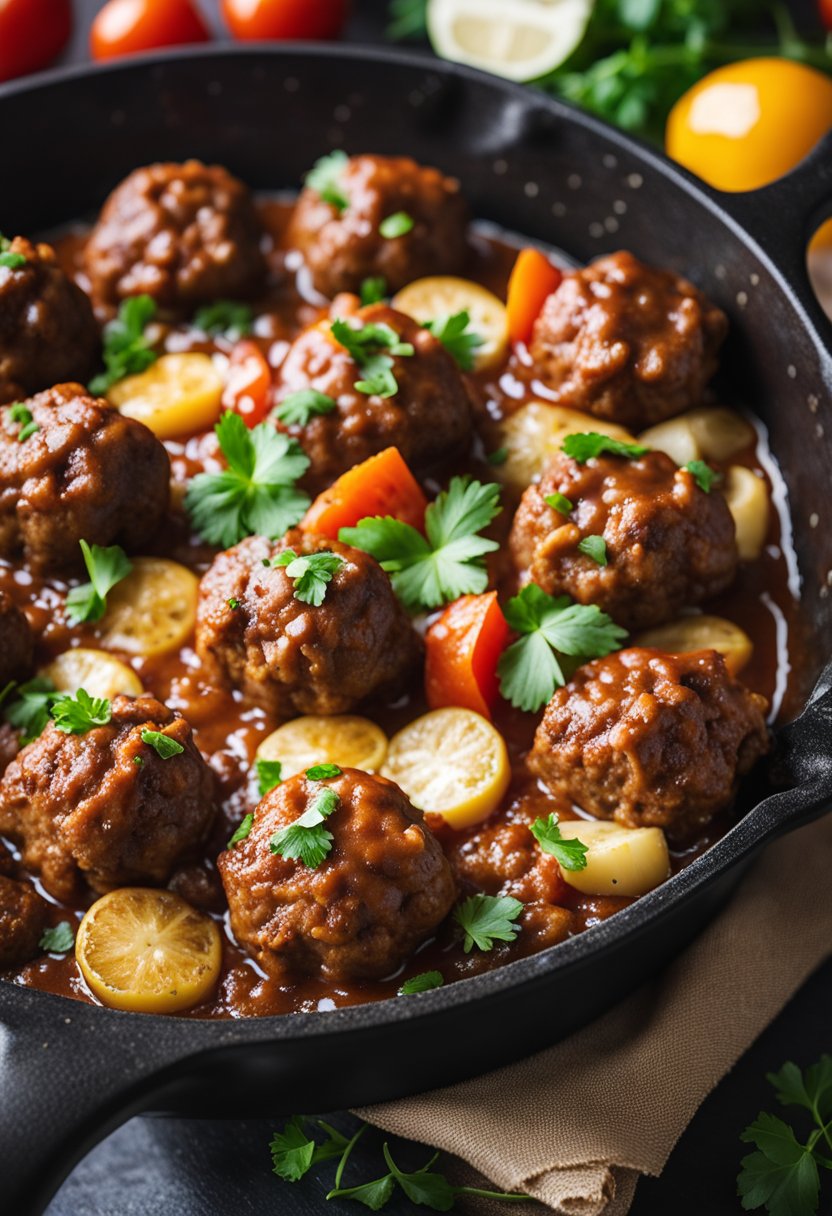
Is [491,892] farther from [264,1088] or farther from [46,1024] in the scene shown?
[46,1024]

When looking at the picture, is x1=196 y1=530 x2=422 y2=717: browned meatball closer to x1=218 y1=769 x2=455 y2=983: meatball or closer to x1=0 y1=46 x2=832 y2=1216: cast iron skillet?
x1=218 y1=769 x2=455 y2=983: meatball

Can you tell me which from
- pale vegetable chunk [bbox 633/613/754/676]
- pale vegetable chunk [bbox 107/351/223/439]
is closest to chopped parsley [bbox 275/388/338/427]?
pale vegetable chunk [bbox 107/351/223/439]

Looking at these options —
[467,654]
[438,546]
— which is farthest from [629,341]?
[467,654]

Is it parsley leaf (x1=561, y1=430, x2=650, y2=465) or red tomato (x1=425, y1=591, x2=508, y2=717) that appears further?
parsley leaf (x1=561, y1=430, x2=650, y2=465)

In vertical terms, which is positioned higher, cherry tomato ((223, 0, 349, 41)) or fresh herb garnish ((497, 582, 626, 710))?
cherry tomato ((223, 0, 349, 41))

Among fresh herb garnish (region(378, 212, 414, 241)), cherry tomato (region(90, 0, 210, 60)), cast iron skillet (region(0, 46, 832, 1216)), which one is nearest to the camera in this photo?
cast iron skillet (region(0, 46, 832, 1216))

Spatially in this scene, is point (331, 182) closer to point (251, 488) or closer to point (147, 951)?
point (251, 488)

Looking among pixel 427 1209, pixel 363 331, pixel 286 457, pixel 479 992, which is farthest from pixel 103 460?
pixel 427 1209
